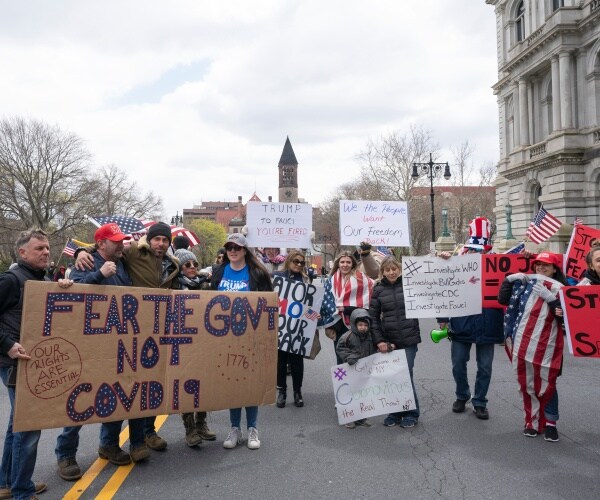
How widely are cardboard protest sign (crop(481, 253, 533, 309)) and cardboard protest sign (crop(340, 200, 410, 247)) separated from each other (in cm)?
233

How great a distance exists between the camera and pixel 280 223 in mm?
8367

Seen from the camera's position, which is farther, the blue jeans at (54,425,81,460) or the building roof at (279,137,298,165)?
the building roof at (279,137,298,165)

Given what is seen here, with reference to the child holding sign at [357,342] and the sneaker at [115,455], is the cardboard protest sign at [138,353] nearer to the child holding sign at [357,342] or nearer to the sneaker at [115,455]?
the sneaker at [115,455]

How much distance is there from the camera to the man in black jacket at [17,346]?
3.56 meters

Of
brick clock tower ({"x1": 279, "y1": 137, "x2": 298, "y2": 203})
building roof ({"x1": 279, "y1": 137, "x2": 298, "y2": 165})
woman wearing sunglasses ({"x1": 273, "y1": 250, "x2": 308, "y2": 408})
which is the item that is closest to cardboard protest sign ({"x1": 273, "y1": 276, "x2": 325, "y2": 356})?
woman wearing sunglasses ({"x1": 273, "y1": 250, "x2": 308, "y2": 408})

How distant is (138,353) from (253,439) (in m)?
1.36

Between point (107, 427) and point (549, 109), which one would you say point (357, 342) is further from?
point (549, 109)

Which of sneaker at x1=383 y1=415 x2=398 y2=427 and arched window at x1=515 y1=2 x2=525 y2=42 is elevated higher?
arched window at x1=515 y1=2 x2=525 y2=42

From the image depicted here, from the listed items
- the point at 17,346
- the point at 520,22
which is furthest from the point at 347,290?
the point at 520,22

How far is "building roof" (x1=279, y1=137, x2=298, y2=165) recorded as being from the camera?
125m

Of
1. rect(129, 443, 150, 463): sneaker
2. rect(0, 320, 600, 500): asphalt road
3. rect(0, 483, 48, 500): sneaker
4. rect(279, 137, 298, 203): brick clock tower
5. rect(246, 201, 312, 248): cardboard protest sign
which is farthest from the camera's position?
rect(279, 137, 298, 203): brick clock tower

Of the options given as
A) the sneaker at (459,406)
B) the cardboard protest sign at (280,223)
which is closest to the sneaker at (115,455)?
the sneaker at (459,406)

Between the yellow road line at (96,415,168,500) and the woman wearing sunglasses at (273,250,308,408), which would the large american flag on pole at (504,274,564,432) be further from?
the yellow road line at (96,415,168,500)

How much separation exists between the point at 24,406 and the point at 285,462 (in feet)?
6.84
